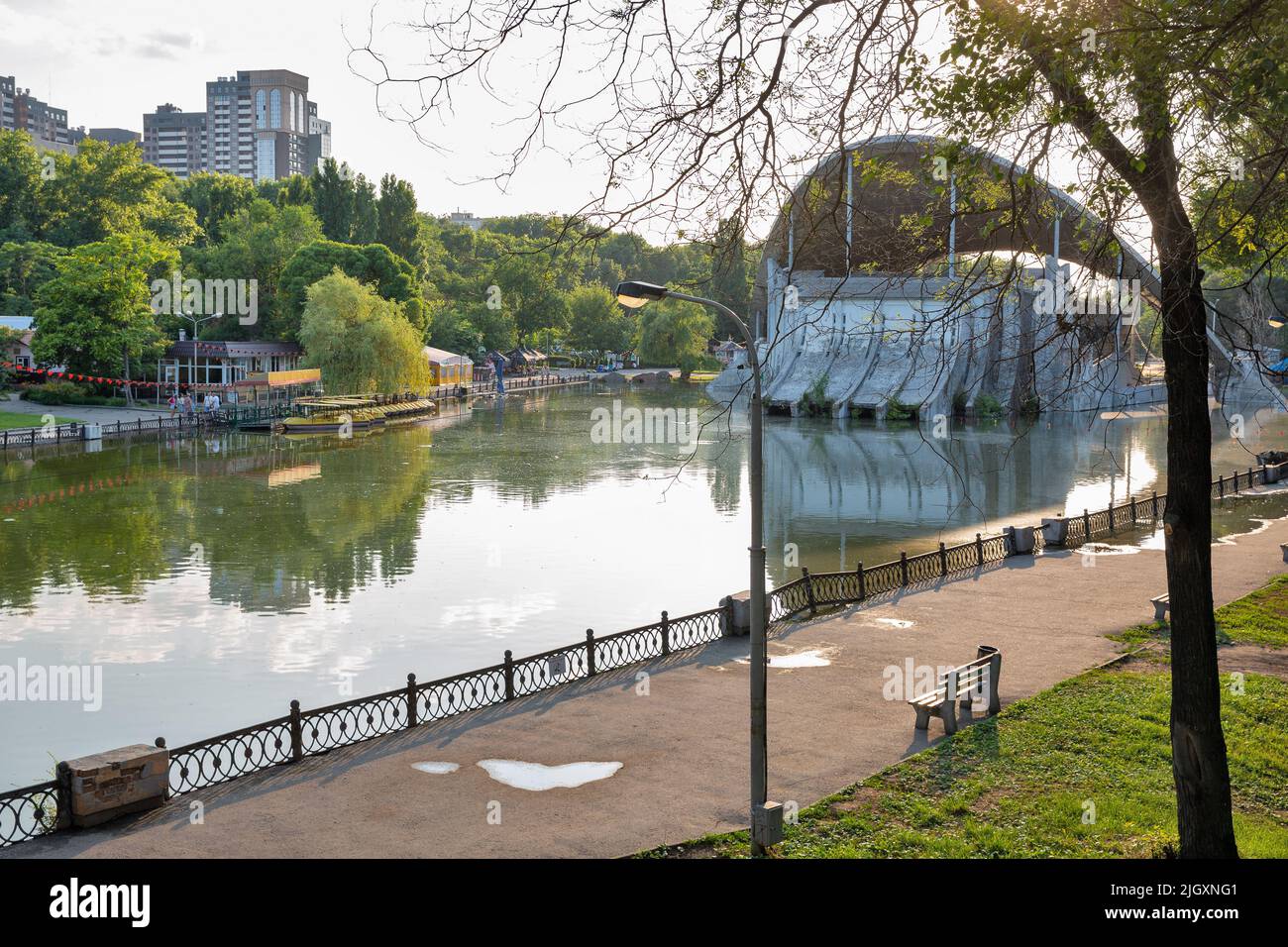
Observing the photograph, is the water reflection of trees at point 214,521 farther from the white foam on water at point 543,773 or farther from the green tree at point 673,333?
the green tree at point 673,333

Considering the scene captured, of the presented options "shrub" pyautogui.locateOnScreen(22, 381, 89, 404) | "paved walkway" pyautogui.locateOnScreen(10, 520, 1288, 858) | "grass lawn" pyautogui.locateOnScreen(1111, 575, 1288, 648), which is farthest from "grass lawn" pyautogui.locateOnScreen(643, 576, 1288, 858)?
"shrub" pyautogui.locateOnScreen(22, 381, 89, 404)

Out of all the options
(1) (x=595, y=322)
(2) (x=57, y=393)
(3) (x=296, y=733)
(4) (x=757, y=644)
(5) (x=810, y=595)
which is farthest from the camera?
(1) (x=595, y=322)

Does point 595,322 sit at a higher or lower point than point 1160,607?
higher

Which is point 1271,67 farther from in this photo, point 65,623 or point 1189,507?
point 65,623

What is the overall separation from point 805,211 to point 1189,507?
3.97m

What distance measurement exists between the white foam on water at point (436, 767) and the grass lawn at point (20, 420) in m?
48.9

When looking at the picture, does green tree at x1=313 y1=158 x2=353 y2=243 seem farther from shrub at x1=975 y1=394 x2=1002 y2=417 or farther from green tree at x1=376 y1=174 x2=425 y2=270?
shrub at x1=975 y1=394 x2=1002 y2=417

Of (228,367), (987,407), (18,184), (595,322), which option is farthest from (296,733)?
(595,322)

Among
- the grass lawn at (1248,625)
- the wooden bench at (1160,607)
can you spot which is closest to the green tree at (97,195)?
the wooden bench at (1160,607)

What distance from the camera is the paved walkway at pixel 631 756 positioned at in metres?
11.4

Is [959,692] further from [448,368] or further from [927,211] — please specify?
[448,368]

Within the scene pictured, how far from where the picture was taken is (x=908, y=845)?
10820 millimetres

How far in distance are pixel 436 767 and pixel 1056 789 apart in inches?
277

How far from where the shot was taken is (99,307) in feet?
201
